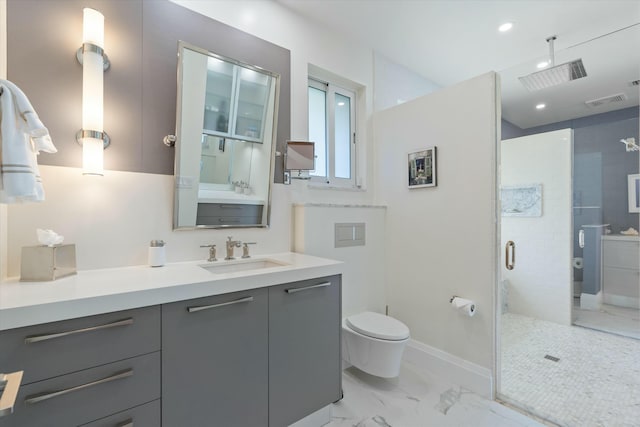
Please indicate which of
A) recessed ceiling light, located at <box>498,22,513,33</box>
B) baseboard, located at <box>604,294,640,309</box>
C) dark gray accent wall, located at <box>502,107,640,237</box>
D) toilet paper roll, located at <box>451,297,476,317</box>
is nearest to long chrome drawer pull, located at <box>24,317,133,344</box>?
toilet paper roll, located at <box>451,297,476,317</box>

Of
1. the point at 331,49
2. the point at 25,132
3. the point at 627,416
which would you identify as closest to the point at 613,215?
the point at 627,416

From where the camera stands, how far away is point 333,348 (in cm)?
162

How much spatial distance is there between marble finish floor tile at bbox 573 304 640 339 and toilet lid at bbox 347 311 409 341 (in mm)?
2457

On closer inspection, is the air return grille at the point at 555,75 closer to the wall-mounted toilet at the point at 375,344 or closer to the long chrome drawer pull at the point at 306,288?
the wall-mounted toilet at the point at 375,344

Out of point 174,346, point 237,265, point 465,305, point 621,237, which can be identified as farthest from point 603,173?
point 174,346

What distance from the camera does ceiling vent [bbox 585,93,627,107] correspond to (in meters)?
2.91

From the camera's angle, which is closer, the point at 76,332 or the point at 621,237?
the point at 76,332

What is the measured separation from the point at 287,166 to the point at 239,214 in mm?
485

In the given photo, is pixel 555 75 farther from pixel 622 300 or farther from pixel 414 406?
pixel 414 406

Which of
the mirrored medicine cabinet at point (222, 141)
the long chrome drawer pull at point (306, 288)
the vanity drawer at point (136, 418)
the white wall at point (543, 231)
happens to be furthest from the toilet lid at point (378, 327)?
the white wall at point (543, 231)

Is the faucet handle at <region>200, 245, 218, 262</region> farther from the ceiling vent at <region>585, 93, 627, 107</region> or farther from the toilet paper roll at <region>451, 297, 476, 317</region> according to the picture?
the ceiling vent at <region>585, 93, 627, 107</region>

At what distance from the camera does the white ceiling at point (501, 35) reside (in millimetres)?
2078

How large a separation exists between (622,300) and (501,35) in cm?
326

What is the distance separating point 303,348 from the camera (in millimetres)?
1484
